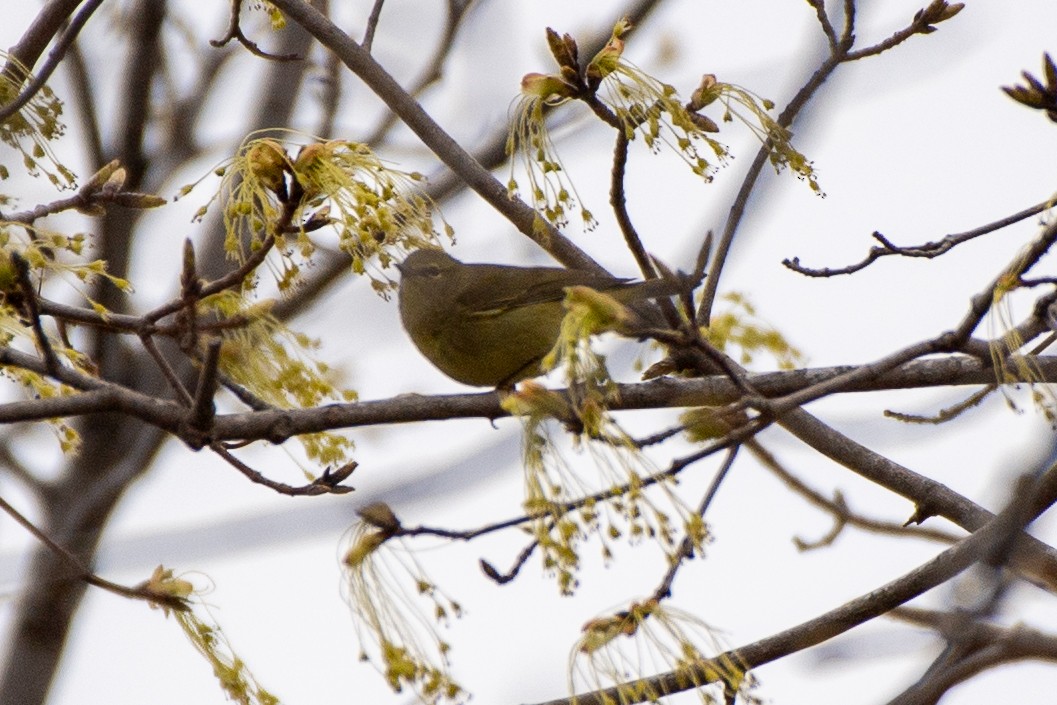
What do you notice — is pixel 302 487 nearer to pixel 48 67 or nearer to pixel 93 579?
pixel 93 579

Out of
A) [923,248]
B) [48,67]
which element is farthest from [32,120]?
[923,248]

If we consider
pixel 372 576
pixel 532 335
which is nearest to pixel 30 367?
pixel 372 576

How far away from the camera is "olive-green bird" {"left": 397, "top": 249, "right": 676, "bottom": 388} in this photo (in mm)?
4777

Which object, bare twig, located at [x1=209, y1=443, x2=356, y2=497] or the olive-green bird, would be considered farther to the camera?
the olive-green bird

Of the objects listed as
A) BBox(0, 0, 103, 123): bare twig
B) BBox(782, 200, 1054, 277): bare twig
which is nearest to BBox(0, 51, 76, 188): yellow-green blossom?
BBox(0, 0, 103, 123): bare twig

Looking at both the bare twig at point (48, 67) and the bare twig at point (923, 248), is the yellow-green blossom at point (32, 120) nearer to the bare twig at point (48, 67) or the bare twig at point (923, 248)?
the bare twig at point (48, 67)

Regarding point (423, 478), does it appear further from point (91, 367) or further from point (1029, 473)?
point (1029, 473)

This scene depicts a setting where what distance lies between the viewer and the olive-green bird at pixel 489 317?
4.78 meters

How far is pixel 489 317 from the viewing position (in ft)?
16.1

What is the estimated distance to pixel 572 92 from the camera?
329 cm

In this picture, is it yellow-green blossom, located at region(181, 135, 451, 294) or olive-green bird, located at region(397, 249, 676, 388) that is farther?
olive-green bird, located at region(397, 249, 676, 388)

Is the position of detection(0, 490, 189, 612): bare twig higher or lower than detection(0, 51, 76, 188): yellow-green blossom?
lower

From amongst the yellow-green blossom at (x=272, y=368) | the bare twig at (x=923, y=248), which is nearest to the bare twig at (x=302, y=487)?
the yellow-green blossom at (x=272, y=368)

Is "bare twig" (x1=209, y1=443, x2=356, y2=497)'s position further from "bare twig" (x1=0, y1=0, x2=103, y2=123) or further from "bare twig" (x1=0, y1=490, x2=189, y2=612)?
"bare twig" (x1=0, y1=0, x2=103, y2=123)
